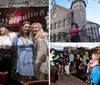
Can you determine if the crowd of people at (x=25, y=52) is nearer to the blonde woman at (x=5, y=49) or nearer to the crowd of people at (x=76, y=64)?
the blonde woman at (x=5, y=49)

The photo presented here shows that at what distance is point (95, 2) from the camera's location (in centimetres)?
247

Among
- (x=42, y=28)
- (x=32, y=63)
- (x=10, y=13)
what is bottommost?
(x=32, y=63)

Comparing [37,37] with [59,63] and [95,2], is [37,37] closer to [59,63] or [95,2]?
[59,63]

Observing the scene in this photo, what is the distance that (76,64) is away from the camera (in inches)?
96.7

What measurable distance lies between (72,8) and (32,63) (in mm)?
815

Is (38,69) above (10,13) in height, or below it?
below

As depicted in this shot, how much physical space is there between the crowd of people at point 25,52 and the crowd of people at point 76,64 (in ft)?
0.35

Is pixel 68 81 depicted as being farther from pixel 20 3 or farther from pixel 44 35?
pixel 20 3

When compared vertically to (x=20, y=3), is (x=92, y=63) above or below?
below

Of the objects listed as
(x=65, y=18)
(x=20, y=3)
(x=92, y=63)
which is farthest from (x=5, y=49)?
(x=92, y=63)

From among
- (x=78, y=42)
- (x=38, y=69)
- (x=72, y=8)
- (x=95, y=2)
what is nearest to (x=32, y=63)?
(x=38, y=69)

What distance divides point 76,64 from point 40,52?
18.0 inches

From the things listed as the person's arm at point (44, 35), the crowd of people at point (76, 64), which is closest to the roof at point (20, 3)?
the person's arm at point (44, 35)

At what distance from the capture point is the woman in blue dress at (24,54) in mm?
2514
